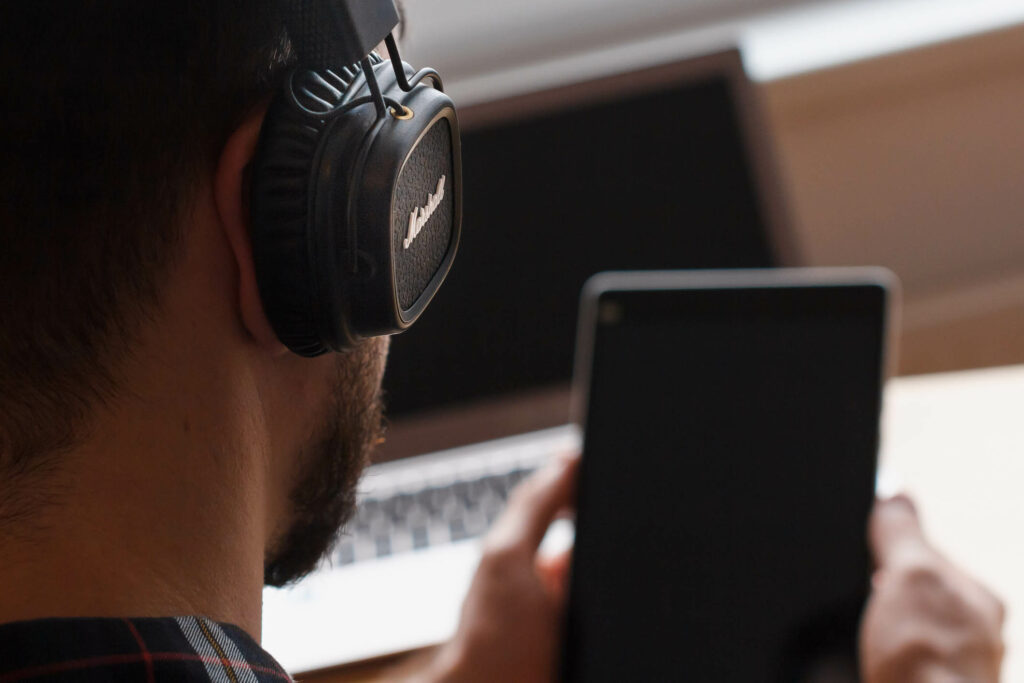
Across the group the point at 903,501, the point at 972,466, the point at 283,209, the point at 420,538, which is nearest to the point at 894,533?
the point at 903,501

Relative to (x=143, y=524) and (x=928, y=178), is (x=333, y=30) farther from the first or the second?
(x=928, y=178)

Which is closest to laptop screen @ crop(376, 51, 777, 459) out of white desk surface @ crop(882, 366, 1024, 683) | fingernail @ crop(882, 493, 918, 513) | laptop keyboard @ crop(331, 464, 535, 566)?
laptop keyboard @ crop(331, 464, 535, 566)

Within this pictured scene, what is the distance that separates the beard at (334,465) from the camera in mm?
509

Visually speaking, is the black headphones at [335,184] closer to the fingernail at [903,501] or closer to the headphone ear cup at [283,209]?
the headphone ear cup at [283,209]

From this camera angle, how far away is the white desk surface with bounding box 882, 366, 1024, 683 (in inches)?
32.4

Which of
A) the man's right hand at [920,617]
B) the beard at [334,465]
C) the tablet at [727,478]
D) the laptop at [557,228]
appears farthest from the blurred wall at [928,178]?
the beard at [334,465]

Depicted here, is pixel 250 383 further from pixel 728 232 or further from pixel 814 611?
pixel 728 232

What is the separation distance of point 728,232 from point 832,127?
300mm

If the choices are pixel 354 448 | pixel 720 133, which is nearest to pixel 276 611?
pixel 354 448

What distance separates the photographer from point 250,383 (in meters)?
0.44

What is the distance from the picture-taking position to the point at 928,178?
1294 mm

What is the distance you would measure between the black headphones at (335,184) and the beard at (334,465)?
2.8 inches

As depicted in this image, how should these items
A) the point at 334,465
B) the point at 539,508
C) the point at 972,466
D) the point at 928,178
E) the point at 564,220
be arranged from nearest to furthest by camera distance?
1. the point at 334,465
2. the point at 539,508
3. the point at 972,466
4. the point at 564,220
5. the point at 928,178

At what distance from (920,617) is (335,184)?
0.54m
